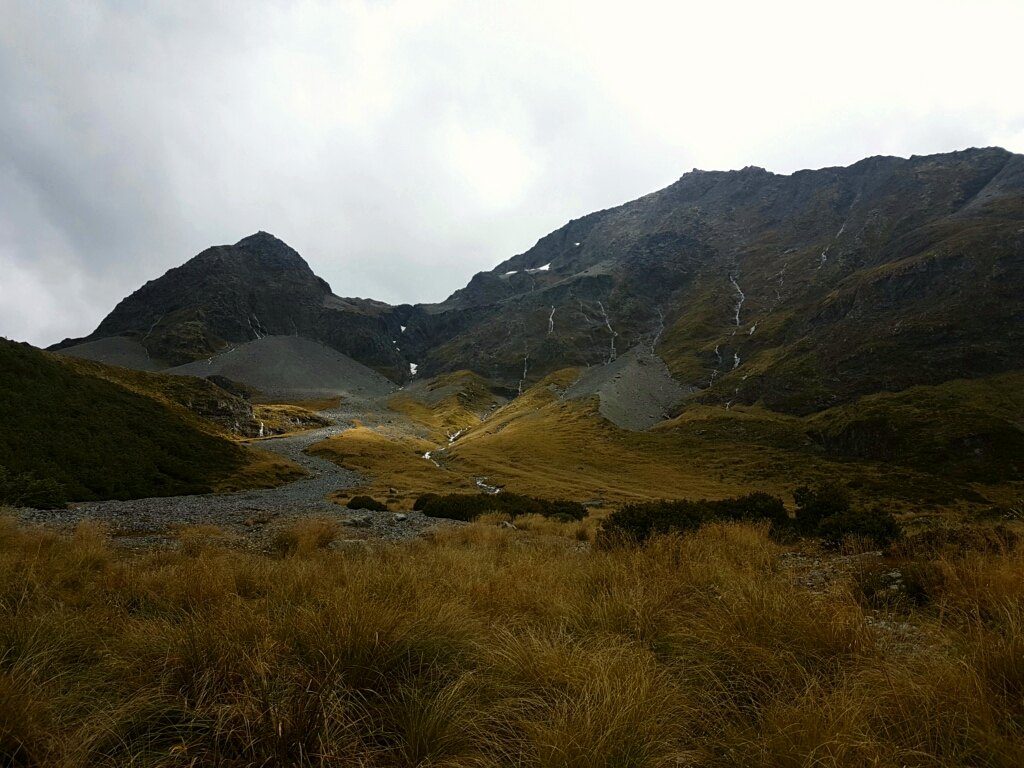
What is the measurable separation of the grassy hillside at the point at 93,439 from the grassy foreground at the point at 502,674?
24443 mm

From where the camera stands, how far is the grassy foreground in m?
2.43

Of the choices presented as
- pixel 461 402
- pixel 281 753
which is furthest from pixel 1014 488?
pixel 461 402

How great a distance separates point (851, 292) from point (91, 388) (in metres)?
147

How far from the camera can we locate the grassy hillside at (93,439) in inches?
931

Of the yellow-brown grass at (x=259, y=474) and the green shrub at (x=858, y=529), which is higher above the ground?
the yellow-brown grass at (x=259, y=474)

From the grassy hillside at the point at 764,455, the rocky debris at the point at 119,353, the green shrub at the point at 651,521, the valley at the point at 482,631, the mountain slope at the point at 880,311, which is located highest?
the rocky debris at the point at 119,353

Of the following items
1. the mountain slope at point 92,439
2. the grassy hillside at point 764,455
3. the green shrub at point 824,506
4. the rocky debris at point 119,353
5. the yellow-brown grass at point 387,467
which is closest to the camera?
the green shrub at point 824,506

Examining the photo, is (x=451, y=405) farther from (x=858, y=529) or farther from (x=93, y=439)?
(x=858, y=529)

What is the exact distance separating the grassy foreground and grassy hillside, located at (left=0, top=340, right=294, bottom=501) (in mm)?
24443

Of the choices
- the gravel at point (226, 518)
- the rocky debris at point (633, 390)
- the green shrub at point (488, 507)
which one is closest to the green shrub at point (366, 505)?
the gravel at point (226, 518)

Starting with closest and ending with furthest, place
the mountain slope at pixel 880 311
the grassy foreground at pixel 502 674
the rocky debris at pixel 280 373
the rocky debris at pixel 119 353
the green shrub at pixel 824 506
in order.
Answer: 1. the grassy foreground at pixel 502 674
2. the green shrub at pixel 824 506
3. the mountain slope at pixel 880 311
4. the rocky debris at pixel 280 373
5. the rocky debris at pixel 119 353

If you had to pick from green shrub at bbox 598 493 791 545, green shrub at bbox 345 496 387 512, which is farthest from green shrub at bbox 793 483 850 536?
green shrub at bbox 345 496 387 512

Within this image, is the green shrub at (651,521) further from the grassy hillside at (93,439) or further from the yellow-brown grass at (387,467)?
the grassy hillside at (93,439)

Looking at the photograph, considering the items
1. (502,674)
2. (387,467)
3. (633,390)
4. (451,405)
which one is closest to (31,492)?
(502,674)
